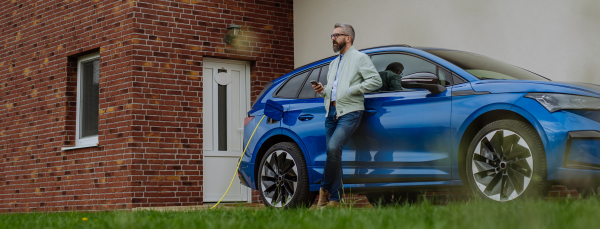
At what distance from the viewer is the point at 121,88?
9.26 meters

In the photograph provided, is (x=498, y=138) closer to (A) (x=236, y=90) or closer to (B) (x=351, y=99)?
(B) (x=351, y=99)

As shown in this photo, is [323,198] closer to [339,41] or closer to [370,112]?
[370,112]

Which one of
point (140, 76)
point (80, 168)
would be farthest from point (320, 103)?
point (80, 168)

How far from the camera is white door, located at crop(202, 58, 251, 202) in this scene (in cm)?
988

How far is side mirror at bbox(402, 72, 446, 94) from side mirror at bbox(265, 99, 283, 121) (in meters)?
1.63

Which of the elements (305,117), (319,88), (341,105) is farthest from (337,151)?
(305,117)

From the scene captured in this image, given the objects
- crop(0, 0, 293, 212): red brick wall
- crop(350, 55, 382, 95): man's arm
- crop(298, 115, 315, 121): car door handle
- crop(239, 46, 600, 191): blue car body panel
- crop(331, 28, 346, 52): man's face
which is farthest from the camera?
crop(0, 0, 293, 212): red brick wall

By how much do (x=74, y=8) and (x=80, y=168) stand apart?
2727mm

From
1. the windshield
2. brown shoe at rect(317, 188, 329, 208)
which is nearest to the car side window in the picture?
the windshield

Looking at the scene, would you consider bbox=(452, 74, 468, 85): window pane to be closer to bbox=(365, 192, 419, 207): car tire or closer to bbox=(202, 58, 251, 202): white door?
bbox=(365, 192, 419, 207): car tire

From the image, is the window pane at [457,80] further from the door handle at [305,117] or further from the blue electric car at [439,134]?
the door handle at [305,117]

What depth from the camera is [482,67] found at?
514 centimetres

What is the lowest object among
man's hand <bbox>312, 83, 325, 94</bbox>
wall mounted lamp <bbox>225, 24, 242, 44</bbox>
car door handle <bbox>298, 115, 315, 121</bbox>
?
car door handle <bbox>298, 115, 315, 121</bbox>

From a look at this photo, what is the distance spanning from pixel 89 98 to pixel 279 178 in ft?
18.0
